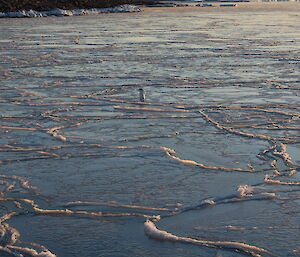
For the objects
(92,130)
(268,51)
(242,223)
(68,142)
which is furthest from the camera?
(268,51)

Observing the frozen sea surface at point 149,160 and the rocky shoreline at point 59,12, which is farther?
the rocky shoreline at point 59,12

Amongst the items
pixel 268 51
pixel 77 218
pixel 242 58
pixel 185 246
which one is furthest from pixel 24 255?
pixel 268 51

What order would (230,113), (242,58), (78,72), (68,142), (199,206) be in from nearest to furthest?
(199,206), (68,142), (230,113), (78,72), (242,58)

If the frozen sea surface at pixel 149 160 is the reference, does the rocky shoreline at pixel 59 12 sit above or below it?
above

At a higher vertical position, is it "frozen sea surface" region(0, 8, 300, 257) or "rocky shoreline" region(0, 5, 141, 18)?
"rocky shoreline" region(0, 5, 141, 18)

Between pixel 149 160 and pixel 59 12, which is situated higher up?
pixel 59 12

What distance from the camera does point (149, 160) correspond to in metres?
5.59

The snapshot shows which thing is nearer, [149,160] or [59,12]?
[149,160]

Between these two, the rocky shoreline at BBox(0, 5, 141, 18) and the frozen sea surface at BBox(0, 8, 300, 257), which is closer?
the frozen sea surface at BBox(0, 8, 300, 257)

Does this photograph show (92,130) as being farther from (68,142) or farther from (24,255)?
(24,255)

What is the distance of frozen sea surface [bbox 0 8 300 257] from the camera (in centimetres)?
392

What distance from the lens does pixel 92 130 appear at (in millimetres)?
6777

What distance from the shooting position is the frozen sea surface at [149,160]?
3916 millimetres

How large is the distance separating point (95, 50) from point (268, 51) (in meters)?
4.51
